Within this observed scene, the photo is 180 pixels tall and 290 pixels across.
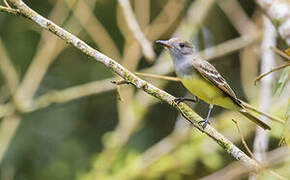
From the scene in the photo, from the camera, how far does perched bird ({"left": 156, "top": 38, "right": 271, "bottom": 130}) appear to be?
12.0 ft

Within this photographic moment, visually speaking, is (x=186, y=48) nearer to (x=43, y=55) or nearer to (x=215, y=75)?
(x=215, y=75)

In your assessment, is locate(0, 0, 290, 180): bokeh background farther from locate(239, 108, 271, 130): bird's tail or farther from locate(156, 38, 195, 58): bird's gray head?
locate(156, 38, 195, 58): bird's gray head

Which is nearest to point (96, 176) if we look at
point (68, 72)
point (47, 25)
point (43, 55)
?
point (43, 55)

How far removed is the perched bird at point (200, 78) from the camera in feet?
12.0

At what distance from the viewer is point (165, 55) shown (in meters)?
5.54

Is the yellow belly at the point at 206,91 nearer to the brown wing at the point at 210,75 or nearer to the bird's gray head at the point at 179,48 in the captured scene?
the brown wing at the point at 210,75

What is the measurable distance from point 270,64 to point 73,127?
2.75 meters

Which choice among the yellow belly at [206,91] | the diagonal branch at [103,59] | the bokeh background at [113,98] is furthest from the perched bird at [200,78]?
the diagonal branch at [103,59]

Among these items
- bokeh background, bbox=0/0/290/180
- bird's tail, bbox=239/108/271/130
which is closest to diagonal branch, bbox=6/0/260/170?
bird's tail, bbox=239/108/271/130

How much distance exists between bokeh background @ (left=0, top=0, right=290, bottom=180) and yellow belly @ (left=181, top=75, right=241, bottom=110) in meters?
0.34

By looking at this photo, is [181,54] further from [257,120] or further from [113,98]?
[113,98]

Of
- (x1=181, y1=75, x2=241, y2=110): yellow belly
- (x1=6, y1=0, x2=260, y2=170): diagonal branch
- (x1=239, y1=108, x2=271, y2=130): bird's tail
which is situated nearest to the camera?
(x1=6, y1=0, x2=260, y2=170): diagonal branch

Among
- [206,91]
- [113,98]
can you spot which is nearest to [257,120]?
[206,91]

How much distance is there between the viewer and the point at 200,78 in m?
3.75
